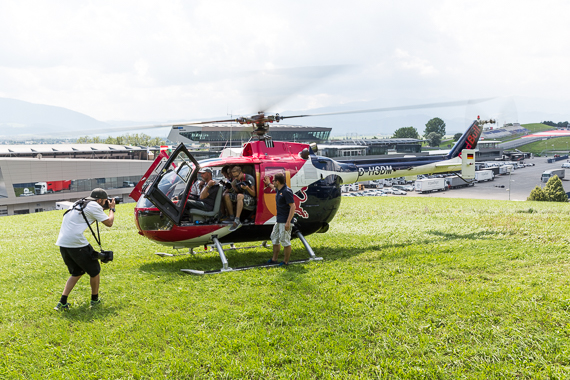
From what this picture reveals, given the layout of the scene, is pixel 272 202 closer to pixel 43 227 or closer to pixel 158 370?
pixel 158 370

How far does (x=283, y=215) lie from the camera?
7172 mm

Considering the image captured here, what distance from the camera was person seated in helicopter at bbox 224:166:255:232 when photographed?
755 cm

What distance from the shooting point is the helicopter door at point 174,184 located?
6844mm

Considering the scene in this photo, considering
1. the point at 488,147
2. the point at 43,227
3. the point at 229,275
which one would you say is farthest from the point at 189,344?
the point at 488,147

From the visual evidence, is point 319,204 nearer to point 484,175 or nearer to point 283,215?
point 283,215

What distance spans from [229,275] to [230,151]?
128 inches

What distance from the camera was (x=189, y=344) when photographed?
421cm

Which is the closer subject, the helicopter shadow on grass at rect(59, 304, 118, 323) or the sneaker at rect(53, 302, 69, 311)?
the helicopter shadow on grass at rect(59, 304, 118, 323)

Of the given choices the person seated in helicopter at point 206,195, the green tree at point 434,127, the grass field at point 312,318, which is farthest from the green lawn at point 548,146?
the person seated in helicopter at point 206,195

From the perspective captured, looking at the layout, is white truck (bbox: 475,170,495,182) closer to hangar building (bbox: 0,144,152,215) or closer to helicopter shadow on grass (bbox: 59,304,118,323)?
hangar building (bbox: 0,144,152,215)

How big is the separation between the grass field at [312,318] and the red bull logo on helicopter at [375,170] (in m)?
2.67

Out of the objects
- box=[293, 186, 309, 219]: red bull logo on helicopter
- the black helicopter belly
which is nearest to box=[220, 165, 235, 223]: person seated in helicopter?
box=[293, 186, 309, 219]: red bull logo on helicopter

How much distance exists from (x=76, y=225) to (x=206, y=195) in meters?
2.80

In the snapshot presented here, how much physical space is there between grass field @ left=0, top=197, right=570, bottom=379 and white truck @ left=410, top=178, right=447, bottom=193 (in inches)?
1704
